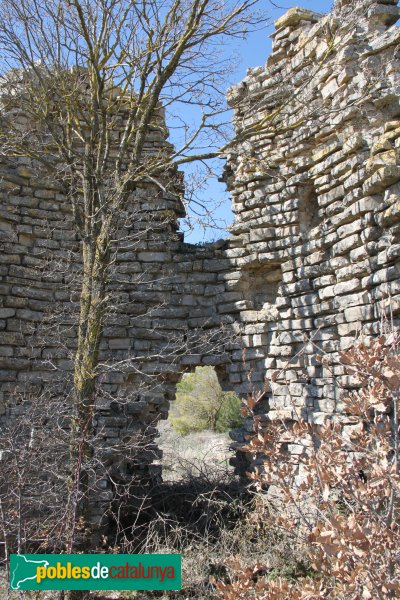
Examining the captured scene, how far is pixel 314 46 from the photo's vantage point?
628cm

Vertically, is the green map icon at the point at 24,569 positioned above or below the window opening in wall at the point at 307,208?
below

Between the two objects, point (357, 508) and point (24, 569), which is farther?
point (24, 569)

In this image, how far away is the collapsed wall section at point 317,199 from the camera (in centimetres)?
A: 508

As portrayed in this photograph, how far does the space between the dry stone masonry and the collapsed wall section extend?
0.02 m

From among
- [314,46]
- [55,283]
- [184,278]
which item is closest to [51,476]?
[55,283]

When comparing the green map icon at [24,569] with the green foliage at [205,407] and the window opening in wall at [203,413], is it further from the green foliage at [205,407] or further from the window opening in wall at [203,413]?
the green foliage at [205,407]

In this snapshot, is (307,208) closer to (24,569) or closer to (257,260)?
(257,260)

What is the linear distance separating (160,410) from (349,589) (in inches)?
175

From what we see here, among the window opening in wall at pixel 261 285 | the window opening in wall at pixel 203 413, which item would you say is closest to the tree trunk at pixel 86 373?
the window opening in wall at pixel 261 285

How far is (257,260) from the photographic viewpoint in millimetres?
6617

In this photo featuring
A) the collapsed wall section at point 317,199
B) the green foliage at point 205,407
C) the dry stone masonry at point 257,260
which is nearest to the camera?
the collapsed wall section at point 317,199

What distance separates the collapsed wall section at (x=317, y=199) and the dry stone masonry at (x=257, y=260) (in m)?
0.02

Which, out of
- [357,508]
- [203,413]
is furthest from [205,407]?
[357,508]

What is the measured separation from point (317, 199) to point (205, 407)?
11138 millimetres
